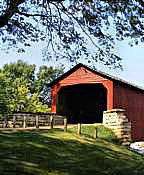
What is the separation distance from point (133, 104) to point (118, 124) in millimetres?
5880

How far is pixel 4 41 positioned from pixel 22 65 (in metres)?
54.3

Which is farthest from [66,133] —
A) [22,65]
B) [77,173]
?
[22,65]

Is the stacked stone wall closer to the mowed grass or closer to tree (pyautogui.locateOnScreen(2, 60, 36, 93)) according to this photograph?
the mowed grass

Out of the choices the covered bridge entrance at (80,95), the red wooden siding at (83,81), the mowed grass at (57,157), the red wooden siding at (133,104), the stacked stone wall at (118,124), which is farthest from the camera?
the covered bridge entrance at (80,95)

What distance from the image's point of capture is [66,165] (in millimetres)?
12945

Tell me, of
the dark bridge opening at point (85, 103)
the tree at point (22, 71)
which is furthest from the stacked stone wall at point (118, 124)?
the tree at point (22, 71)

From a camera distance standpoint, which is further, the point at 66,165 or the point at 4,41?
the point at 4,41

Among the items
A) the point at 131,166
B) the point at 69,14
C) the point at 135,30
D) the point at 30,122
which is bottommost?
the point at 131,166

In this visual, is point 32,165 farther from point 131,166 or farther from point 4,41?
point 4,41

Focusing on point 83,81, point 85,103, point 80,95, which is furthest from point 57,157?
point 85,103

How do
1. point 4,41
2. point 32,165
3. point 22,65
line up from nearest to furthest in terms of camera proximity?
point 32,165 → point 4,41 → point 22,65

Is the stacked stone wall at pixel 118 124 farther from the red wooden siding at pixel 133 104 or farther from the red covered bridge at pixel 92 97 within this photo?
the red wooden siding at pixel 133 104

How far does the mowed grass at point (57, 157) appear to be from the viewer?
11.5 metres

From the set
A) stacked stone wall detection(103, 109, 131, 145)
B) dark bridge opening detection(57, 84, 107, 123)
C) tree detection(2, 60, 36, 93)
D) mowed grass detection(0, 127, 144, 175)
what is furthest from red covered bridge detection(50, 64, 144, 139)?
tree detection(2, 60, 36, 93)
